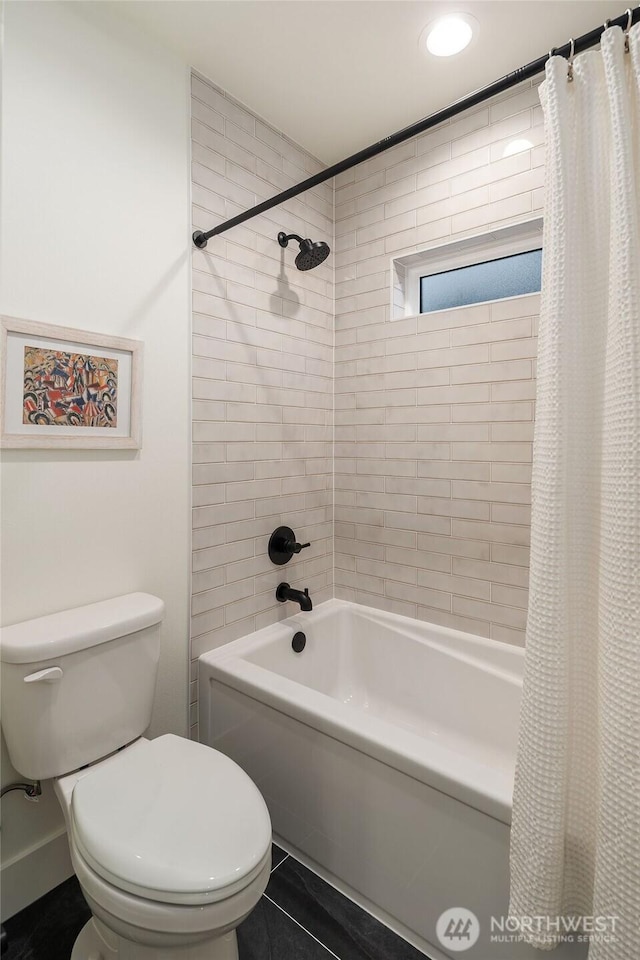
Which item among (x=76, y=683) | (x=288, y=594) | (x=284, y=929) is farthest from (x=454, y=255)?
(x=284, y=929)

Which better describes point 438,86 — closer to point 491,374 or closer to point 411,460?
point 491,374

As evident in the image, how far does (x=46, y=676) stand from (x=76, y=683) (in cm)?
9

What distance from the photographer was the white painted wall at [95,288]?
1284 millimetres

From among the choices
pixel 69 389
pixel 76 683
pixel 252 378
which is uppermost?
pixel 252 378

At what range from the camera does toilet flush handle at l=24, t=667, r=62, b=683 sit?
1.17 metres

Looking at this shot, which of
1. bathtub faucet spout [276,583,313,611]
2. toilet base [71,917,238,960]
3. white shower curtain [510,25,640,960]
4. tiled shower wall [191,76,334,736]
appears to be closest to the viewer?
white shower curtain [510,25,640,960]

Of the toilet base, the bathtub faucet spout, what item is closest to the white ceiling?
the bathtub faucet spout

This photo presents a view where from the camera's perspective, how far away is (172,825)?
1042 mm

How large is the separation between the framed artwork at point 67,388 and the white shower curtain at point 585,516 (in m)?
1.21

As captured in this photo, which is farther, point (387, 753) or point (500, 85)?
point (387, 753)

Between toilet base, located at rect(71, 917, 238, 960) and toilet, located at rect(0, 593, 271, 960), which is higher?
toilet, located at rect(0, 593, 271, 960)

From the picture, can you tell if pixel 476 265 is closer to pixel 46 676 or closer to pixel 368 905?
pixel 46 676

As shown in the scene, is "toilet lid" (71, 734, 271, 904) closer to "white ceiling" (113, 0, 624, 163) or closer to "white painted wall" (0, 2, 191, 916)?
"white painted wall" (0, 2, 191, 916)

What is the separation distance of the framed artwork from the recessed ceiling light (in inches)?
54.5
